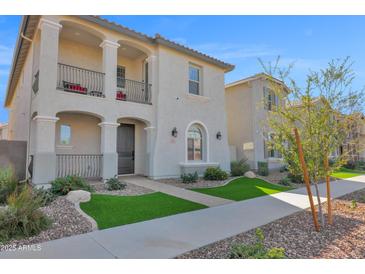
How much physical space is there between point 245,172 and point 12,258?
13.0 m

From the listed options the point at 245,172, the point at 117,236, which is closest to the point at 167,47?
the point at 245,172

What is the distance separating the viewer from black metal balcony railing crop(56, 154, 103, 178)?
33.6 ft

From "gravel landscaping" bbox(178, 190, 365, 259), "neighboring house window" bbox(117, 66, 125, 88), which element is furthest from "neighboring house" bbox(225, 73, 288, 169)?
"gravel landscaping" bbox(178, 190, 365, 259)

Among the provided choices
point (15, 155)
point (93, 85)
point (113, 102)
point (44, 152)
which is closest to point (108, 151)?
point (113, 102)

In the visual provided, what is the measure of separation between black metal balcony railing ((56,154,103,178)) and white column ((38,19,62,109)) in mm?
3042

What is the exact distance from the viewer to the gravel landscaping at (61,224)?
4.21m

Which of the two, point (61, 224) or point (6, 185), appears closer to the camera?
point (61, 224)

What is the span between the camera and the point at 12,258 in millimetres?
3416

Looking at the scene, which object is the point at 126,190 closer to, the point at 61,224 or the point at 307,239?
the point at 61,224

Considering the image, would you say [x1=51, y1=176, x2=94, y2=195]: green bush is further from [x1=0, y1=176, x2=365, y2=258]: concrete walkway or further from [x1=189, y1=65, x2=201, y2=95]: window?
[x1=189, y1=65, x2=201, y2=95]: window

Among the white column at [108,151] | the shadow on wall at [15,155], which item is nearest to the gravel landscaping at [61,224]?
the white column at [108,151]

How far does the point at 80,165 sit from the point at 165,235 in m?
7.99

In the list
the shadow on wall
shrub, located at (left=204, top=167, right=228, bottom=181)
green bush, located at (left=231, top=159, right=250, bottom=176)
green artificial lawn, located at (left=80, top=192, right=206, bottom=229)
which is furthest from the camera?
green bush, located at (left=231, top=159, right=250, bottom=176)

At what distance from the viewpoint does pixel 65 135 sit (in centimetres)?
1113
